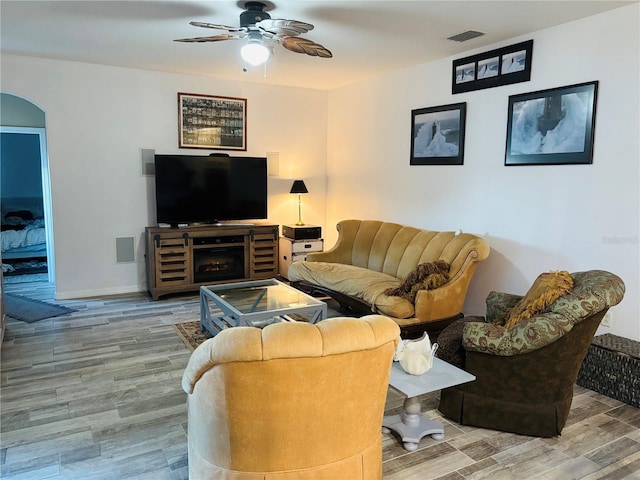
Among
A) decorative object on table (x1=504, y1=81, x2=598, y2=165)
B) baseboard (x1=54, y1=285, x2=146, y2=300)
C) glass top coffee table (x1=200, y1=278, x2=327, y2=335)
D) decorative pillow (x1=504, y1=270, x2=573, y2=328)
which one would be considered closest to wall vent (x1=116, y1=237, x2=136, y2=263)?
baseboard (x1=54, y1=285, x2=146, y2=300)

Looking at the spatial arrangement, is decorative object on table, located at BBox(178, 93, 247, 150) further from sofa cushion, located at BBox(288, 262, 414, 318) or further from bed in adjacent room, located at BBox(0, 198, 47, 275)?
bed in adjacent room, located at BBox(0, 198, 47, 275)

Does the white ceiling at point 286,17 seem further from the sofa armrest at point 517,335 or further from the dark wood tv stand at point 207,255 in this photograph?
the sofa armrest at point 517,335

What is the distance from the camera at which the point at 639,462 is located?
2381 millimetres

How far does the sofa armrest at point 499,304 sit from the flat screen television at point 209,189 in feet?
11.4

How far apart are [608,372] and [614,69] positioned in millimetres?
2079

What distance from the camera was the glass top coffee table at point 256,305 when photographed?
3453 mm

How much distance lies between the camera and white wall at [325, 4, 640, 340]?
3240mm

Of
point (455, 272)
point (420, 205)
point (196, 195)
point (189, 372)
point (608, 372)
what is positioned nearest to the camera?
point (189, 372)

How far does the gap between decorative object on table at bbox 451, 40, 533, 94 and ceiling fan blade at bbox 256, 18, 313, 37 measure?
194 centimetres

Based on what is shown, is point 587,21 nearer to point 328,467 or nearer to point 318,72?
point 318,72

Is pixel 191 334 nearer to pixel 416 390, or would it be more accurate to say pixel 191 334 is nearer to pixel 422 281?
pixel 422 281

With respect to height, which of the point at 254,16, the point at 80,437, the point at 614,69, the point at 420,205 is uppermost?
the point at 254,16

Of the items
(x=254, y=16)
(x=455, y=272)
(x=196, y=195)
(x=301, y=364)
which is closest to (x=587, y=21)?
(x=455, y=272)

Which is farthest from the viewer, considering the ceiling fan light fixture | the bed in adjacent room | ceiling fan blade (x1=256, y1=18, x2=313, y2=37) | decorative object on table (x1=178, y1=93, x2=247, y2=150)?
the bed in adjacent room
